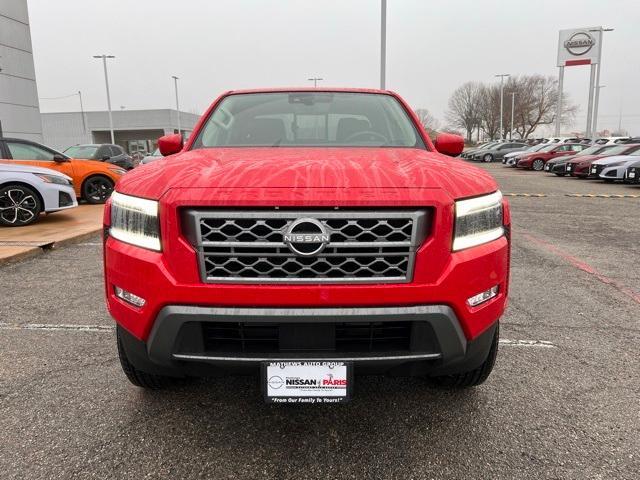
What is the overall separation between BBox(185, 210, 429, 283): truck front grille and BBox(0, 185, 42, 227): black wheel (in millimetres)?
6835

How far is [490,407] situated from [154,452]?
1686 mm

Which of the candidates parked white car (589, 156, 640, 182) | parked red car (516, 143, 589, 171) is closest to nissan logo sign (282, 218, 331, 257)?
parked white car (589, 156, 640, 182)

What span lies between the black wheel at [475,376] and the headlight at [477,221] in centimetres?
50

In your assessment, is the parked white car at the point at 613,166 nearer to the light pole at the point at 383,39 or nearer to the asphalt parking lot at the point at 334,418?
the light pole at the point at 383,39

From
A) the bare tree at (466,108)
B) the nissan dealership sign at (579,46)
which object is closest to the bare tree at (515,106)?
the bare tree at (466,108)

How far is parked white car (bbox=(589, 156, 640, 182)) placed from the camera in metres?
16.4

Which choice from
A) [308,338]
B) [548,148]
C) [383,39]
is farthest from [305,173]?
[548,148]

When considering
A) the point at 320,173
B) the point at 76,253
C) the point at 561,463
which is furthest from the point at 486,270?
the point at 76,253

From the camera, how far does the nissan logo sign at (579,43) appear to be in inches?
1521

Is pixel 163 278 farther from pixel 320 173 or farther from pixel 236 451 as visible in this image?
pixel 236 451

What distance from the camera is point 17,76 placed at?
1992 cm

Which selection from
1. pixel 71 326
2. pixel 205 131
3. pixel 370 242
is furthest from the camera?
pixel 71 326

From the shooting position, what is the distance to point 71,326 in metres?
3.57

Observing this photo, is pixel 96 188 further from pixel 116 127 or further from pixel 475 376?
pixel 116 127
